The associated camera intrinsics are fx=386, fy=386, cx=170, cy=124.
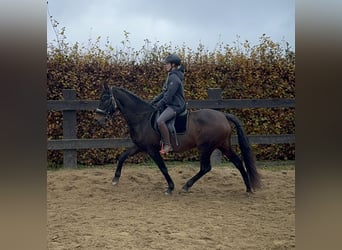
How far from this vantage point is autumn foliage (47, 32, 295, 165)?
241 inches

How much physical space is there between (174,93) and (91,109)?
167 centimetres

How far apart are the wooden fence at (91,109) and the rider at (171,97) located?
1127mm

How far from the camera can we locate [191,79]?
6.43m

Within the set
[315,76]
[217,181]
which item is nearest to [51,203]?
[217,181]

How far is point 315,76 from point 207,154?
3.78m

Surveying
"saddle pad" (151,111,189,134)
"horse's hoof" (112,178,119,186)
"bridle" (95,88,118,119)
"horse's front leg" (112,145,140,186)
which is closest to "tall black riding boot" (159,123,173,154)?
"saddle pad" (151,111,189,134)

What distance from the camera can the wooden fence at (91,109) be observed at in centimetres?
550

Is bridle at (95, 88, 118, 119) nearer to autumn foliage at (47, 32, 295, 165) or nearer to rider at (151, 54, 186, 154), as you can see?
rider at (151, 54, 186, 154)

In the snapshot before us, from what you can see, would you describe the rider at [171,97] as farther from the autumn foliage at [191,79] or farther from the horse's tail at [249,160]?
the autumn foliage at [191,79]

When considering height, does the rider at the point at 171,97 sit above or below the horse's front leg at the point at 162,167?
above

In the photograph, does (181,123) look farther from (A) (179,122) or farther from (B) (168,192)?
(B) (168,192)

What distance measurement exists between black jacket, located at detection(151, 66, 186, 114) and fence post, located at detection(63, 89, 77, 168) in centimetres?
165

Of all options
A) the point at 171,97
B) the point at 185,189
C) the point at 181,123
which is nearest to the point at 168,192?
the point at 185,189

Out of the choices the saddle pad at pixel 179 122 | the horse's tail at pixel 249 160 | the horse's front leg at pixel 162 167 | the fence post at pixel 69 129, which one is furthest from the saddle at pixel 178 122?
the fence post at pixel 69 129
